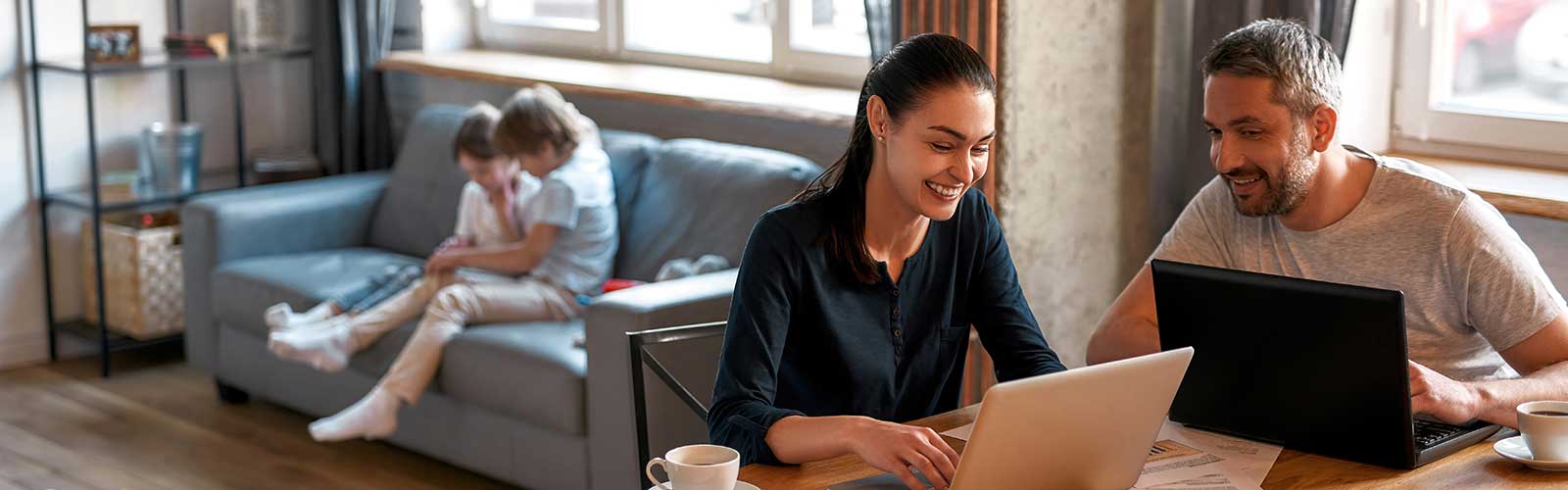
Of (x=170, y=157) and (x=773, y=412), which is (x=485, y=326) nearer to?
(x=170, y=157)

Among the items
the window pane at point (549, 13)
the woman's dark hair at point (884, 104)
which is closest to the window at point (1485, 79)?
the woman's dark hair at point (884, 104)

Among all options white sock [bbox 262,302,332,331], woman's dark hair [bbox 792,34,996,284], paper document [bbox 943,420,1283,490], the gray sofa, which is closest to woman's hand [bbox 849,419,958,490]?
paper document [bbox 943,420,1283,490]

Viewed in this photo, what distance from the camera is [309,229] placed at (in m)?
4.34

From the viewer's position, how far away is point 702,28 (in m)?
4.66

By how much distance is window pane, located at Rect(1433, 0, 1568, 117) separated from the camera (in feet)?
9.95

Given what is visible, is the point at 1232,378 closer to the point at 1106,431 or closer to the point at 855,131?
the point at 1106,431

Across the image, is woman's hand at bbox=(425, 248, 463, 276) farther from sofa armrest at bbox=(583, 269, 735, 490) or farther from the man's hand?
the man's hand

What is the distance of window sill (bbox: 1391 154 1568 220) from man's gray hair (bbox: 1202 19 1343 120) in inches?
33.5

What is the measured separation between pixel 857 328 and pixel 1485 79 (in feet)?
5.75

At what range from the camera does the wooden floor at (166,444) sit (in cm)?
367

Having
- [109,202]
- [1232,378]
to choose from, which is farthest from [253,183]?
[1232,378]

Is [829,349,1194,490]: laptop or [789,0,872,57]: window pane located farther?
[789,0,872,57]: window pane

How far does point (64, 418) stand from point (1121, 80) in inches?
110

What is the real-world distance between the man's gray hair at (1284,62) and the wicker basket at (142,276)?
3.27 metres
